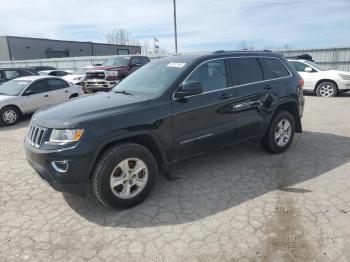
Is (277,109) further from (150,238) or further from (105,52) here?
(105,52)

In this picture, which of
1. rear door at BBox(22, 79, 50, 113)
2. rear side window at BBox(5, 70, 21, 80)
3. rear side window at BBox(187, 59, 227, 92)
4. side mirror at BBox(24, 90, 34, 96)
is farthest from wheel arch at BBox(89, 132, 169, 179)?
rear side window at BBox(5, 70, 21, 80)

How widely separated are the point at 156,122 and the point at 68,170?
117 centimetres

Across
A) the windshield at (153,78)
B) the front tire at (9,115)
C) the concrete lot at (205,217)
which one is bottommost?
the concrete lot at (205,217)

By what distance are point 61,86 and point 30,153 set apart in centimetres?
815

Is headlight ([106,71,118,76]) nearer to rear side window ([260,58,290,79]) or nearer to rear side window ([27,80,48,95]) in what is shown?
rear side window ([27,80,48,95])

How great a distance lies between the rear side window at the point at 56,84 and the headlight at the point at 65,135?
8.05 meters

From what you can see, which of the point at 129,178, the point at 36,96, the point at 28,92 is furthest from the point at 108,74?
the point at 129,178

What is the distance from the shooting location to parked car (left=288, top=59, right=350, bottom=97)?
12.8 m

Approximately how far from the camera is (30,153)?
3.63m

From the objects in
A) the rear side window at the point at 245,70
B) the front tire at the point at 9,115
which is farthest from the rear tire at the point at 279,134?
the front tire at the point at 9,115

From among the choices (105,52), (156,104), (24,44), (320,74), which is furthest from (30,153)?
(105,52)

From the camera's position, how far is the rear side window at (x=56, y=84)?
10812 mm

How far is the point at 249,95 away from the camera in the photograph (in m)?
4.85

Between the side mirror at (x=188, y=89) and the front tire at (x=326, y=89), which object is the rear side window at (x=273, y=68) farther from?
the front tire at (x=326, y=89)
